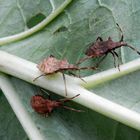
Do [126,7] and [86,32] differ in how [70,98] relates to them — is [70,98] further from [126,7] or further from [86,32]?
[126,7]

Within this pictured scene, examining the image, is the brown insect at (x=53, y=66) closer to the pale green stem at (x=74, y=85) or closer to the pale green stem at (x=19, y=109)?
the pale green stem at (x=74, y=85)

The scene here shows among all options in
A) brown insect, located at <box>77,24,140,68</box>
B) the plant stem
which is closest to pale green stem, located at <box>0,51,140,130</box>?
the plant stem

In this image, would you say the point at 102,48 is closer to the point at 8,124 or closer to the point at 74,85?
the point at 74,85

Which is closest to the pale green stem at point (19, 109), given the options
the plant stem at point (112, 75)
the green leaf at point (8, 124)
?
the green leaf at point (8, 124)

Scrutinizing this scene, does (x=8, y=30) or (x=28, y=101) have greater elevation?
(x=8, y=30)

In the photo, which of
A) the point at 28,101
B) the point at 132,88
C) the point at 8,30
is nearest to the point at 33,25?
the point at 8,30

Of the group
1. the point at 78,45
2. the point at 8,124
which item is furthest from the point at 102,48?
the point at 8,124
